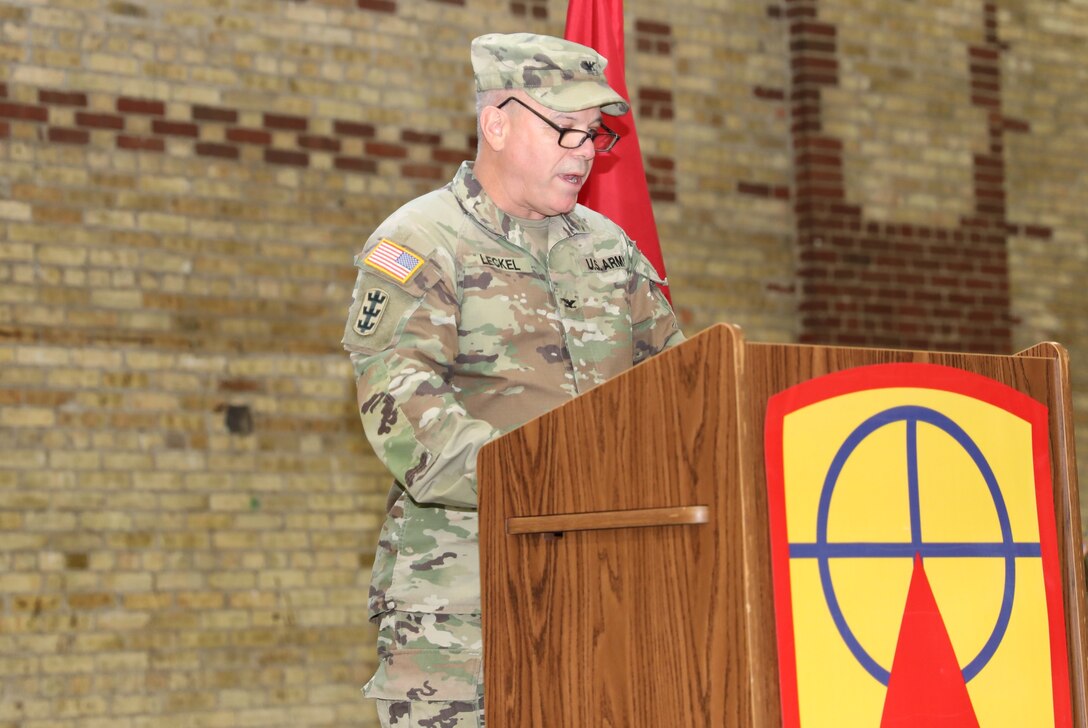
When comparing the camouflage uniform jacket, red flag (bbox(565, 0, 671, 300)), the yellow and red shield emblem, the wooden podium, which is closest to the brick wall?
red flag (bbox(565, 0, 671, 300))

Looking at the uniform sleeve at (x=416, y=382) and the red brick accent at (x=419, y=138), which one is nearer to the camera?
the uniform sleeve at (x=416, y=382)

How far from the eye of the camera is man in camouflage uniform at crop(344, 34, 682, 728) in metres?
1.81

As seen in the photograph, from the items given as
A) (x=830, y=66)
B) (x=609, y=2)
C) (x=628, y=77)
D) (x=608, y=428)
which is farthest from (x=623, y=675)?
(x=830, y=66)

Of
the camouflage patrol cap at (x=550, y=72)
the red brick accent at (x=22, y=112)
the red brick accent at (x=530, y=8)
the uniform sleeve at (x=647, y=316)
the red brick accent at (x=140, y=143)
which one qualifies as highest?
the red brick accent at (x=530, y=8)

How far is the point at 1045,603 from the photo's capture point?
154 cm

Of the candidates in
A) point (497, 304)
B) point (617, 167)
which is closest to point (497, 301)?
point (497, 304)

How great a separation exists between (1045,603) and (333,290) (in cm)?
354

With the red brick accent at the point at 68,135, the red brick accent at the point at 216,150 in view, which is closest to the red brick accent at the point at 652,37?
the red brick accent at the point at 216,150

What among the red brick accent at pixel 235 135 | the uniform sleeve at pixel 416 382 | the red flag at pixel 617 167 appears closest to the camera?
the uniform sleeve at pixel 416 382

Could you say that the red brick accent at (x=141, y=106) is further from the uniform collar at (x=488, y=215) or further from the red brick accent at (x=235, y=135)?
the uniform collar at (x=488, y=215)

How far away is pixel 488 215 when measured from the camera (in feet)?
6.69

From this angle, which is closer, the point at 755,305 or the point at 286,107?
the point at 286,107

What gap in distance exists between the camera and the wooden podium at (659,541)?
4.47ft

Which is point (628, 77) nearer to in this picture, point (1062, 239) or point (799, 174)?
point (799, 174)
